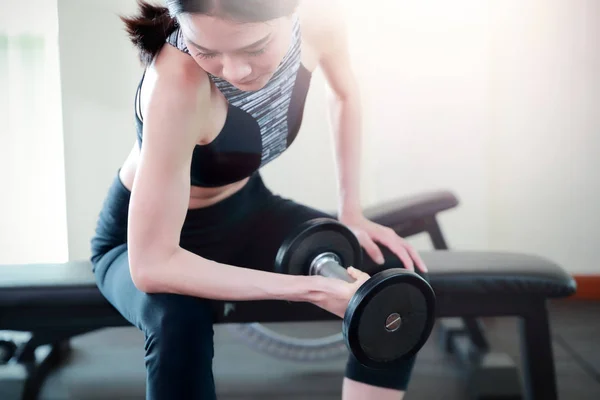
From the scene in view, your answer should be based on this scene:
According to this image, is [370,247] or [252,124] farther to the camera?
[370,247]

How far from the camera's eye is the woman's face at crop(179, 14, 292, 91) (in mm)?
726

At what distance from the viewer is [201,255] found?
1.02 m

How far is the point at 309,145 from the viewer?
1348 mm

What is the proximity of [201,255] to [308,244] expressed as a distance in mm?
199

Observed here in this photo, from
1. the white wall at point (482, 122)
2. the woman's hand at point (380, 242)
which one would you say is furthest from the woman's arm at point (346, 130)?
the white wall at point (482, 122)

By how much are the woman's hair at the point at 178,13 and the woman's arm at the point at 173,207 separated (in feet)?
0.11

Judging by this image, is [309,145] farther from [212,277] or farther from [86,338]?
[86,338]

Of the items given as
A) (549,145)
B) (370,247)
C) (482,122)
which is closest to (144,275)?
(370,247)

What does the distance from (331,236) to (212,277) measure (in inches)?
9.2

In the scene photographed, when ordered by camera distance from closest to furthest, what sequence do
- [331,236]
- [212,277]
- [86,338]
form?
[212,277] < [331,236] < [86,338]

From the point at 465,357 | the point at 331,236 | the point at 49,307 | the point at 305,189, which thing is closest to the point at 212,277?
the point at 331,236

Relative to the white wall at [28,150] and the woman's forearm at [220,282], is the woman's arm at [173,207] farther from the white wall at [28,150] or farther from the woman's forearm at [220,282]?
the white wall at [28,150]

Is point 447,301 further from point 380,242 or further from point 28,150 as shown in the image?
point 28,150

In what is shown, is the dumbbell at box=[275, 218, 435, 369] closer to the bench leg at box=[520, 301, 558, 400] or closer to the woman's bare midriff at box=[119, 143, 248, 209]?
the woman's bare midriff at box=[119, 143, 248, 209]
